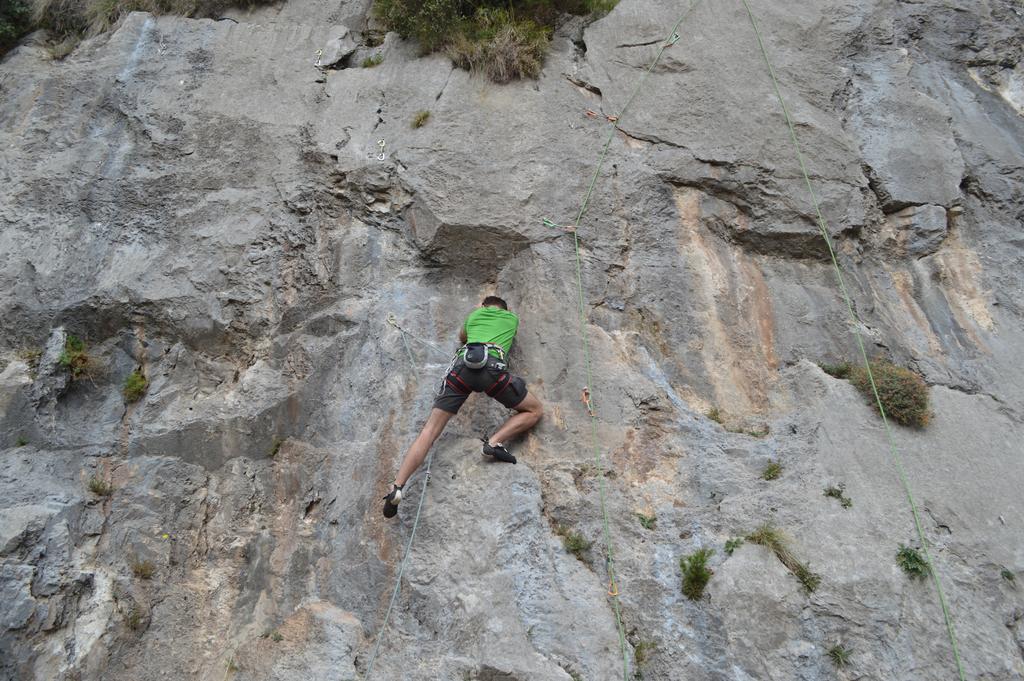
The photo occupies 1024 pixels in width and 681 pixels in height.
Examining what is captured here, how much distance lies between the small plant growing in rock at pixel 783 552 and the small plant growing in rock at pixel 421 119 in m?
6.08

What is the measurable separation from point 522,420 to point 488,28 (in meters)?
5.60

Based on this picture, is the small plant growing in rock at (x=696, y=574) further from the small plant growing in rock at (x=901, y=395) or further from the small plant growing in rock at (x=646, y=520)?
the small plant growing in rock at (x=901, y=395)

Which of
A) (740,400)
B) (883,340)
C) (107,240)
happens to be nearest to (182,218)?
(107,240)

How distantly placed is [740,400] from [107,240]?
7152 millimetres

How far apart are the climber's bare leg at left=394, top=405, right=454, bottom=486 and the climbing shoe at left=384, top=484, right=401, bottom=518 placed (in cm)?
6

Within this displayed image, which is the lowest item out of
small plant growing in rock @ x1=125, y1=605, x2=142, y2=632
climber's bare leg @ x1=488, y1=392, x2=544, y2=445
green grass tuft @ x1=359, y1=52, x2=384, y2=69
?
small plant growing in rock @ x1=125, y1=605, x2=142, y2=632

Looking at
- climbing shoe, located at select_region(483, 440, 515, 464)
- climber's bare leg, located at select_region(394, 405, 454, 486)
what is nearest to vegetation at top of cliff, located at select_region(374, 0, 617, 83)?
climber's bare leg, located at select_region(394, 405, 454, 486)

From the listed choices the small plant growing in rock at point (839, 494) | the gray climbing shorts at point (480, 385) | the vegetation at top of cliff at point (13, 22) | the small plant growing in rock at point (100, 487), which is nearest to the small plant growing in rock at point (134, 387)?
the small plant growing in rock at point (100, 487)

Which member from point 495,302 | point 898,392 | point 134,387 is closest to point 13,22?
point 134,387

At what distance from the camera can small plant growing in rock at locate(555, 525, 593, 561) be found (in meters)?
6.39

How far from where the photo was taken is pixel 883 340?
8.15m

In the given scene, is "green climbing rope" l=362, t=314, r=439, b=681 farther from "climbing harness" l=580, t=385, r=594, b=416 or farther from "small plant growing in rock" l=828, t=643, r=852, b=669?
"small plant growing in rock" l=828, t=643, r=852, b=669

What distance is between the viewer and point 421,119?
30.9 ft

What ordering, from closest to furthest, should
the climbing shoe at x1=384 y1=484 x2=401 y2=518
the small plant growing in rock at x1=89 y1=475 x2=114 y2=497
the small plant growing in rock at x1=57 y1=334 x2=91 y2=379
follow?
the climbing shoe at x1=384 y1=484 x2=401 y2=518
the small plant growing in rock at x1=89 y1=475 x2=114 y2=497
the small plant growing in rock at x1=57 y1=334 x2=91 y2=379
